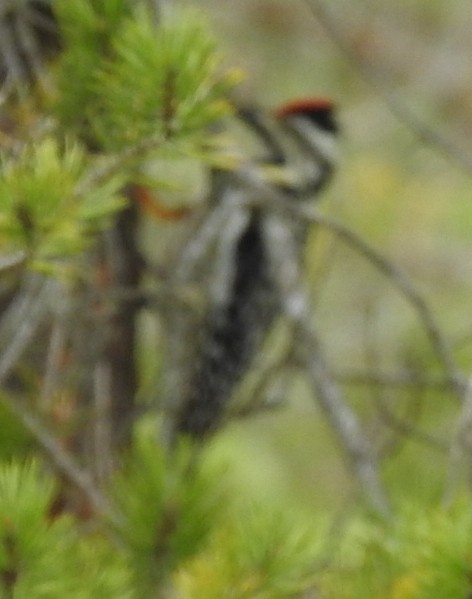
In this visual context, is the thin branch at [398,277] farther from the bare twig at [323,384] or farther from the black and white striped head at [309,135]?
the black and white striped head at [309,135]

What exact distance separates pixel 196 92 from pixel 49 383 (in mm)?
855

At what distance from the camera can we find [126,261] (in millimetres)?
2932

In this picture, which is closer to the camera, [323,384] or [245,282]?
[323,384]

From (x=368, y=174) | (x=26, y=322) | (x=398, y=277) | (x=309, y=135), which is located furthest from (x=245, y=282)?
(x=368, y=174)

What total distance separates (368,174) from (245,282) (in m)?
2.47

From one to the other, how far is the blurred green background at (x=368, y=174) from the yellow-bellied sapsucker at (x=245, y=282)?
149 centimetres

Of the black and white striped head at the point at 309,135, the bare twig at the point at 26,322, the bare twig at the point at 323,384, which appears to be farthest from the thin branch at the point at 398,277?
the black and white striped head at the point at 309,135

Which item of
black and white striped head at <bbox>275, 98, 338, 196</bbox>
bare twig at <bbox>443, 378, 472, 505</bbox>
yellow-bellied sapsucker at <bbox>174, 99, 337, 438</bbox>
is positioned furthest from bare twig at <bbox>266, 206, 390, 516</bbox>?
black and white striped head at <bbox>275, 98, 338, 196</bbox>

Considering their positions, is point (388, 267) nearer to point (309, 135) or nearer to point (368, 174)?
point (309, 135)

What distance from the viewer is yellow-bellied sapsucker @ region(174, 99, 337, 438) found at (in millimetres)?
3271

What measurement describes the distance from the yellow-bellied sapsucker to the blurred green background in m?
1.49

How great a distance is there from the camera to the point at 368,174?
5859 mm

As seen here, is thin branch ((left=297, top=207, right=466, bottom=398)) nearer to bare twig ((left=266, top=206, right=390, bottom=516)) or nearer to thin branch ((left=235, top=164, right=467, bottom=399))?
thin branch ((left=235, top=164, right=467, bottom=399))

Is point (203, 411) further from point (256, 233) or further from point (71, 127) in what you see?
point (71, 127)
